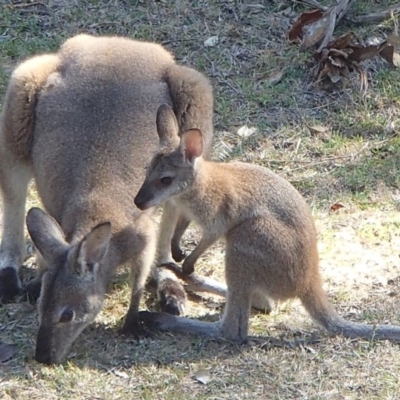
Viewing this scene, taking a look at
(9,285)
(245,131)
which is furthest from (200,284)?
(245,131)

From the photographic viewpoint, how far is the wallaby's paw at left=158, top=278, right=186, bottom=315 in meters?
4.97

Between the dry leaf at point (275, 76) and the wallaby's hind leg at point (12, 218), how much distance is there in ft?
7.23

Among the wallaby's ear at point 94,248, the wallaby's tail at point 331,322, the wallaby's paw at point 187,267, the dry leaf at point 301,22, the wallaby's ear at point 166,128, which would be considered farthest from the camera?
the dry leaf at point 301,22

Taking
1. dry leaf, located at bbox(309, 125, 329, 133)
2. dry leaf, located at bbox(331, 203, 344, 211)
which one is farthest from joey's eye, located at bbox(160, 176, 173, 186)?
dry leaf, located at bbox(309, 125, 329, 133)

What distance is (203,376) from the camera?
4379mm

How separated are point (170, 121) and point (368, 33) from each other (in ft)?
9.54

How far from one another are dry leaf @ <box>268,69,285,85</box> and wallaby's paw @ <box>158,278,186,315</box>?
2.14m

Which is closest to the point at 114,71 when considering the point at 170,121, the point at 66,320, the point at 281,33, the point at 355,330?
the point at 170,121

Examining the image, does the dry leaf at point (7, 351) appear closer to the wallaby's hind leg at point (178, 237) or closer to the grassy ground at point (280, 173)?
the grassy ground at point (280, 173)

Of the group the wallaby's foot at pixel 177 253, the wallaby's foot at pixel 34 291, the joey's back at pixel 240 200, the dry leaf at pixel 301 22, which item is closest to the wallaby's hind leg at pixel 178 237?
the wallaby's foot at pixel 177 253

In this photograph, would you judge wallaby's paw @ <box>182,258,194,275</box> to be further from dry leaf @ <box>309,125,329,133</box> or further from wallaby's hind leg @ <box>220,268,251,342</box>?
dry leaf @ <box>309,125,329,133</box>

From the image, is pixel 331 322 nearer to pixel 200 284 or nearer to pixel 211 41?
pixel 200 284

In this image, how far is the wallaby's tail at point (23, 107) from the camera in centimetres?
509

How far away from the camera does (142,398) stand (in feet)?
13.9
